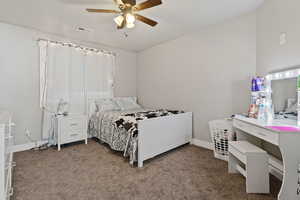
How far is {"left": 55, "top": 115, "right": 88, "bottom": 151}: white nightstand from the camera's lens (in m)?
2.87

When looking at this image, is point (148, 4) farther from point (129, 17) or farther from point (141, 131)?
point (141, 131)

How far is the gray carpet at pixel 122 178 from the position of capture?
61.9 inches

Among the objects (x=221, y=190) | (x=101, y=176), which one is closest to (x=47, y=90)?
(x=101, y=176)

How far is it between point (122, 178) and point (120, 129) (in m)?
0.83

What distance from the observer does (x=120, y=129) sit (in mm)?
2523

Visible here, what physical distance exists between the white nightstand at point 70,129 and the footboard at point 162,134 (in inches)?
66.2

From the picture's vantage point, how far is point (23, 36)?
112 inches

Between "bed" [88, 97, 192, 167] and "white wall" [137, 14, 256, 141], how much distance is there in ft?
1.55

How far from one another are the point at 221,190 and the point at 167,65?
2804 millimetres

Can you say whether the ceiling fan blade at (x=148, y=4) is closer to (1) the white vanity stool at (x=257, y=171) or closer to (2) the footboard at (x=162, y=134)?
(2) the footboard at (x=162, y=134)

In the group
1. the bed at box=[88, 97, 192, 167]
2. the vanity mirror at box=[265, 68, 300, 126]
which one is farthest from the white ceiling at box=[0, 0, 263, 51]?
the bed at box=[88, 97, 192, 167]

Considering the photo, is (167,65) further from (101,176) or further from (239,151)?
(101,176)

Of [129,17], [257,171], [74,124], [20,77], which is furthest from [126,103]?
[257,171]

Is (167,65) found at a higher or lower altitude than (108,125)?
higher
